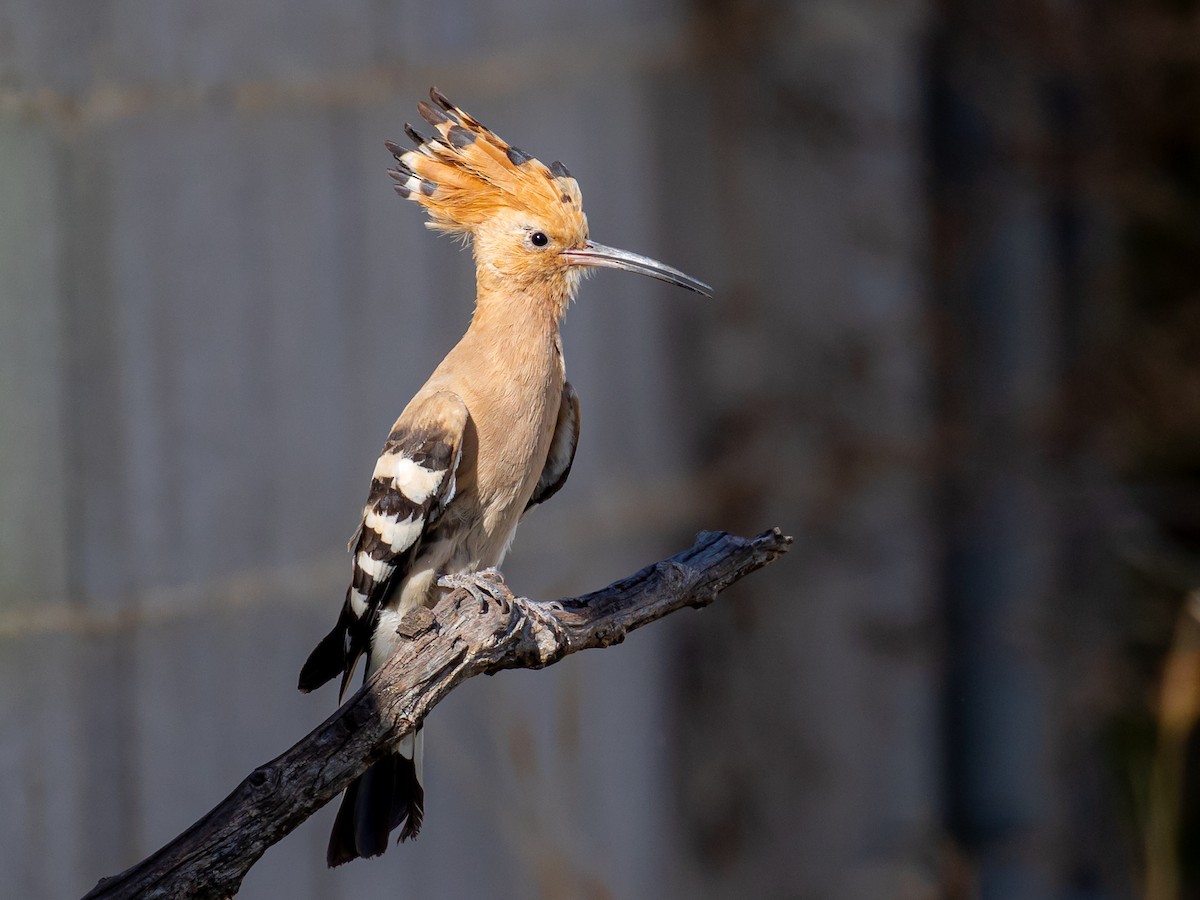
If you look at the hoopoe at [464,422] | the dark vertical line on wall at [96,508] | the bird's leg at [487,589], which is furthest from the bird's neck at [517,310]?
the dark vertical line on wall at [96,508]

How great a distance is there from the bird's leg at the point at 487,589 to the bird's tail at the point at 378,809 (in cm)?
22

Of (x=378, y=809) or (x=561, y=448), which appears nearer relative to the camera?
(x=378, y=809)

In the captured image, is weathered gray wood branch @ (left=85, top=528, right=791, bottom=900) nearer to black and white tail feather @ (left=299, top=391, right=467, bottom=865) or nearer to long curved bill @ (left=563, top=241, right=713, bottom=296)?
black and white tail feather @ (left=299, top=391, right=467, bottom=865)

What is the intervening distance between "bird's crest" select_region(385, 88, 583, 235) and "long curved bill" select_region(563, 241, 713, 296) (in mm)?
54

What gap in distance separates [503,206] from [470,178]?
66 millimetres

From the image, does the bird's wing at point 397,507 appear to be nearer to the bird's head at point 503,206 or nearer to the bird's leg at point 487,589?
the bird's leg at point 487,589

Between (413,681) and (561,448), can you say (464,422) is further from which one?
(413,681)

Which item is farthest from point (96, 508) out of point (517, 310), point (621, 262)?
point (621, 262)

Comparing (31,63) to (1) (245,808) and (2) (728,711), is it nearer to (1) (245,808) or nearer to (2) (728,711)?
(1) (245,808)

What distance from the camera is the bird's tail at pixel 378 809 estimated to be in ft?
6.23

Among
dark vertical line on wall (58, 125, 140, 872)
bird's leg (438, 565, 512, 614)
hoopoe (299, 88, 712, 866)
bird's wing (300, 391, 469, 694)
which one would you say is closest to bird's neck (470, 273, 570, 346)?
hoopoe (299, 88, 712, 866)

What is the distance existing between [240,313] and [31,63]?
505mm

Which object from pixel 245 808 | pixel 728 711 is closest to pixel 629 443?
pixel 728 711

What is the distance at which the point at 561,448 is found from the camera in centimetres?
226
